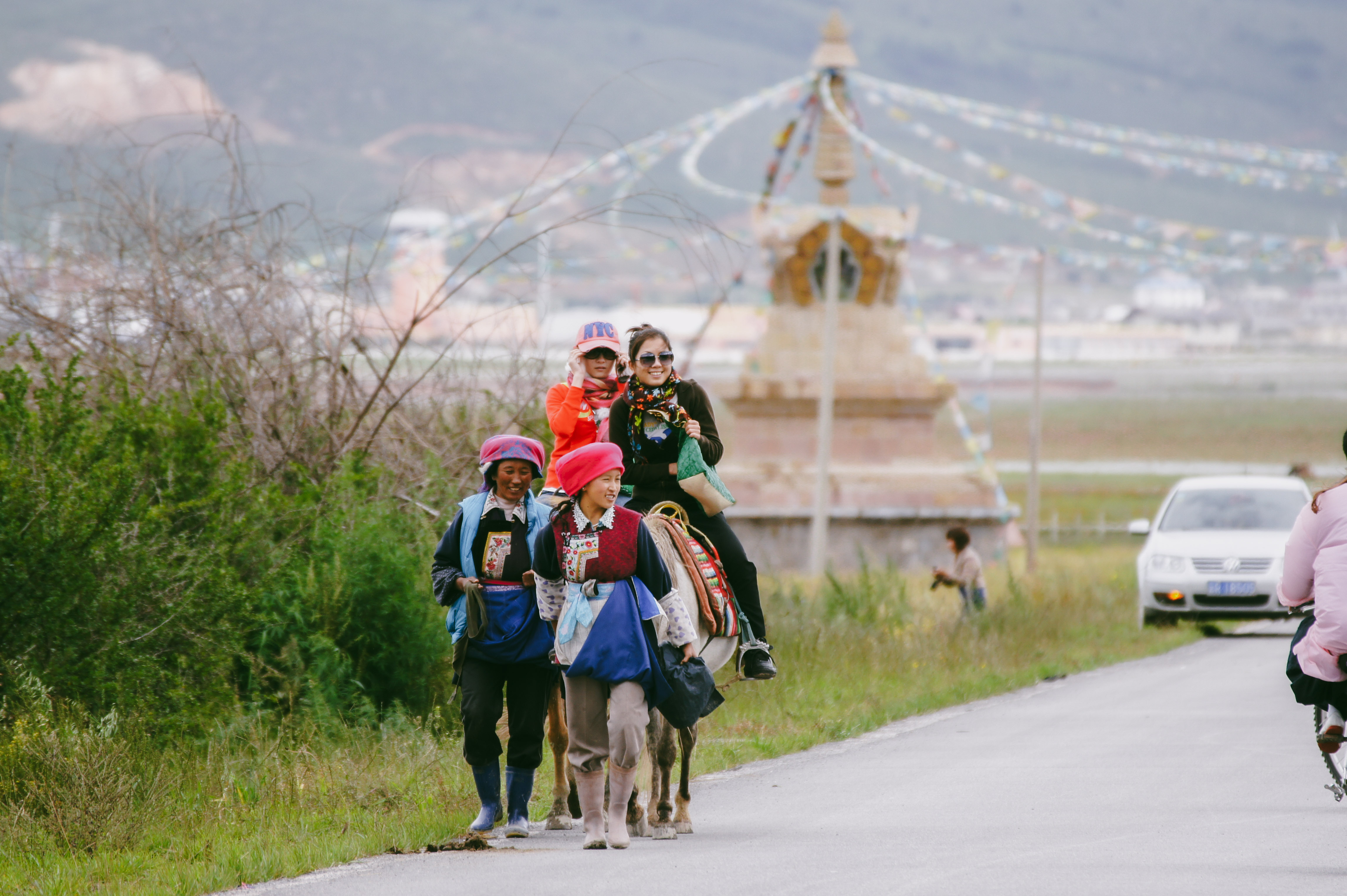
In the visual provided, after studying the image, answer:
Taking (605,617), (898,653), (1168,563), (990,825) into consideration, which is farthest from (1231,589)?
(605,617)

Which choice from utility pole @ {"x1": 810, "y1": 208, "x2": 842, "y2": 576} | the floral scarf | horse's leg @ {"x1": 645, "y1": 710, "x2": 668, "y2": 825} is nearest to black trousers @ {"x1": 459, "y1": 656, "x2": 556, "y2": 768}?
horse's leg @ {"x1": 645, "y1": 710, "x2": 668, "y2": 825}

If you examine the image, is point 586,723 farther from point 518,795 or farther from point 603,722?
point 518,795

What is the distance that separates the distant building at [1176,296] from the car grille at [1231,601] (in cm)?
11980

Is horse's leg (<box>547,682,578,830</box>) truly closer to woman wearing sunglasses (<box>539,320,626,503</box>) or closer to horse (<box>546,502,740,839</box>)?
horse (<box>546,502,740,839</box>)

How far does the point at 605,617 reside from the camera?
7.56m

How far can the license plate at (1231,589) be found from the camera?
19.1m

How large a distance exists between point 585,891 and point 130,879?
1.99m

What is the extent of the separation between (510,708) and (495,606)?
1.79ft

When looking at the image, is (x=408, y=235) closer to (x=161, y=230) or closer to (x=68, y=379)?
(x=161, y=230)

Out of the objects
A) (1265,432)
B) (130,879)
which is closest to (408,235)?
(130,879)

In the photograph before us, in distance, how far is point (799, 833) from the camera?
8133 millimetres

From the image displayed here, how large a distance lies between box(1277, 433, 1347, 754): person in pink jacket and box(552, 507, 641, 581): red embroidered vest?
2719 mm

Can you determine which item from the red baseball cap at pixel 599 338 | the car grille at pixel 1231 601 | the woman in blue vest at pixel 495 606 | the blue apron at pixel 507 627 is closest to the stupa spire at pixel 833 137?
the car grille at pixel 1231 601

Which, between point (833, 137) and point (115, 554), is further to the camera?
point (833, 137)
